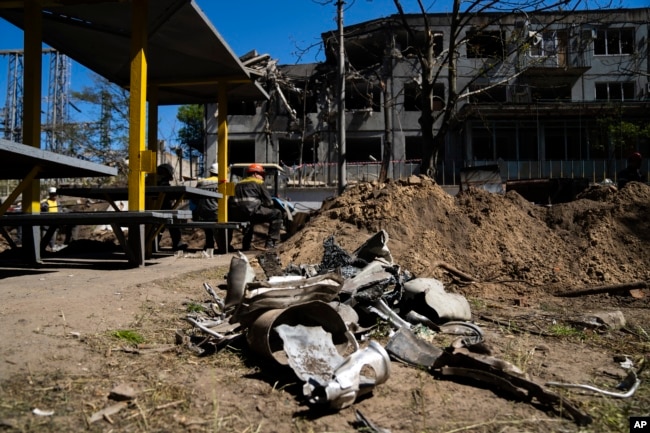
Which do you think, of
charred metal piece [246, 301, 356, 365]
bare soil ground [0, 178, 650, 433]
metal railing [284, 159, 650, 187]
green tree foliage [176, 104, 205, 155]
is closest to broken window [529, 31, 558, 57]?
bare soil ground [0, 178, 650, 433]

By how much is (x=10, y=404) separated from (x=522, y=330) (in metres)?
3.44

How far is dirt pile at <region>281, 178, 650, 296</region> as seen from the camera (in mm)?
6344

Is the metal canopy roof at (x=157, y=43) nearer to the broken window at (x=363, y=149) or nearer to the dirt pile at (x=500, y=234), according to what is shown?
the dirt pile at (x=500, y=234)

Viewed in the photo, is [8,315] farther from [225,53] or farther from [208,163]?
[208,163]

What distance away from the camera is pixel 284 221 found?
12.6m

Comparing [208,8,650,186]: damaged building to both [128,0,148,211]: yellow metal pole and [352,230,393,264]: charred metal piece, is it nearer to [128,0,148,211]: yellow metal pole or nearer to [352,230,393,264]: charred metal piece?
[128,0,148,211]: yellow metal pole

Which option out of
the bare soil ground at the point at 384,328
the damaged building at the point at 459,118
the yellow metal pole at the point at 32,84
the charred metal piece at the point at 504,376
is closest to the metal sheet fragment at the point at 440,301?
the bare soil ground at the point at 384,328

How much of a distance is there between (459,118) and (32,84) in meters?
21.7

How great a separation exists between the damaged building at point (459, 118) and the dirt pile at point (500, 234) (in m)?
18.5

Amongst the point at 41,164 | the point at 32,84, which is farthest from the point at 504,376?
the point at 32,84

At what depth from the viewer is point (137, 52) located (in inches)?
238

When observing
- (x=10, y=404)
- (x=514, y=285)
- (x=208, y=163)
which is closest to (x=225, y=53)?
(x=514, y=285)

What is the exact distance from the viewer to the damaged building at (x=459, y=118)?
86.8 ft

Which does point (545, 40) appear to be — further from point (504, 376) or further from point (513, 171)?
point (504, 376)
